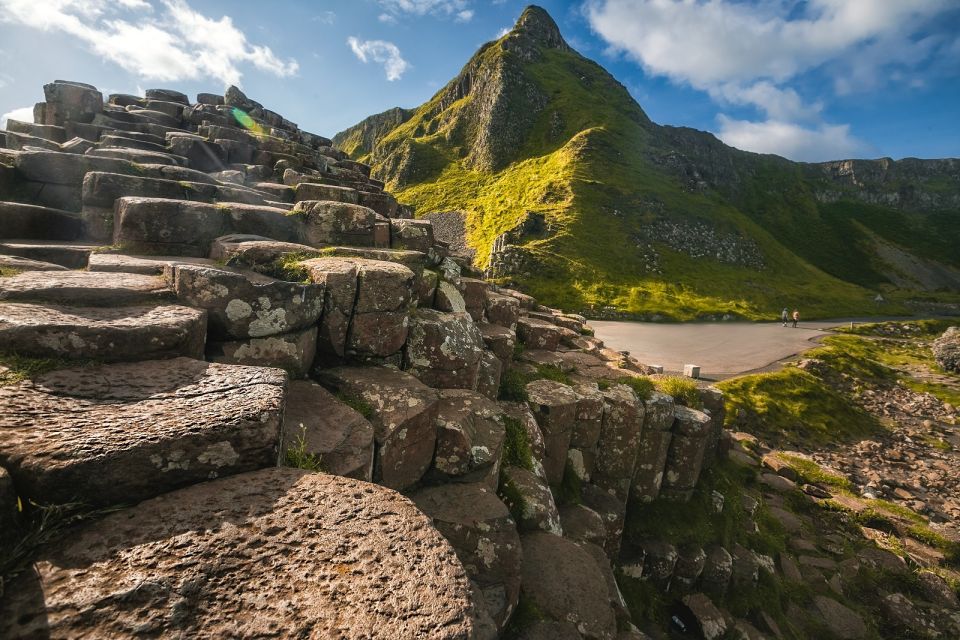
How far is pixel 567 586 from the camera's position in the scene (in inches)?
234

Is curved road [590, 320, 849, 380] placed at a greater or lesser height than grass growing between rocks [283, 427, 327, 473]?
lesser

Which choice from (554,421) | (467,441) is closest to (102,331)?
(467,441)

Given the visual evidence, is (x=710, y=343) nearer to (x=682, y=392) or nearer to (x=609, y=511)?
(x=682, y=392)

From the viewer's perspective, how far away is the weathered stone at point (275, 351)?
5281 mm

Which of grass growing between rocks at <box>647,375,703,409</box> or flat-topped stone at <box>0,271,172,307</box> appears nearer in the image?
flat-topped stone at <box>0,271,172,307</box>

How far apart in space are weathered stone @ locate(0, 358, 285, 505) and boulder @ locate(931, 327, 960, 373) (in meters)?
54.3

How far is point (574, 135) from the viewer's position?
102 m

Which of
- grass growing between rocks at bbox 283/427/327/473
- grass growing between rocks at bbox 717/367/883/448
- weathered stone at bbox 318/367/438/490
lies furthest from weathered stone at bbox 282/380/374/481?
grass growing between rocks at bbox 717/367/883/448

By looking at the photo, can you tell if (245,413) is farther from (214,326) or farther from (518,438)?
(518,438)

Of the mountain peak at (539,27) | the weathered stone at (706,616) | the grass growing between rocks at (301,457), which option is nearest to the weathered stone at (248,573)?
the grass growing between rocks at (301,457)

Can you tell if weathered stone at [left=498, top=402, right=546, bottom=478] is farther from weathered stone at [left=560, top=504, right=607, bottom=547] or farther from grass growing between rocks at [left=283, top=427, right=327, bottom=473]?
grass growing between rocks at [left=283, top=427, right=327, bottom=473]

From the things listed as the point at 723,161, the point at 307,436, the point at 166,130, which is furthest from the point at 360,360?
the point at 723,161

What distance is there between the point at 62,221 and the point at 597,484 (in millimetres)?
13218

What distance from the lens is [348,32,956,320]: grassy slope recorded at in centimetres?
5853
